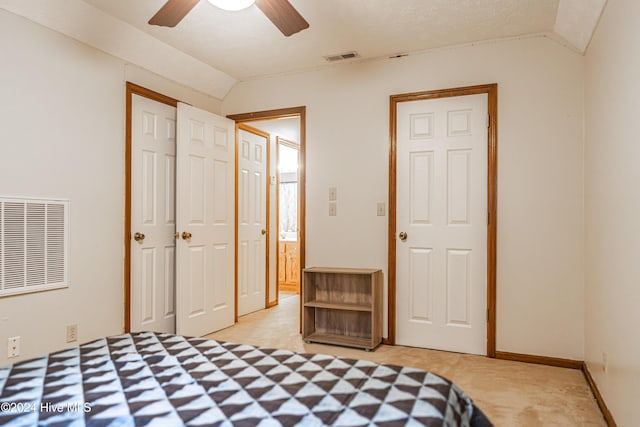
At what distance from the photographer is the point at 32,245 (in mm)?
2660

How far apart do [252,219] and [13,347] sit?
9.15 feet

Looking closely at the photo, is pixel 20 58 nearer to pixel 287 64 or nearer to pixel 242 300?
pixel 287 64

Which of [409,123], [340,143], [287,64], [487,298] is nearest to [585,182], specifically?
[487,298]

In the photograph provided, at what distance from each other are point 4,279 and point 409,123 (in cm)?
305

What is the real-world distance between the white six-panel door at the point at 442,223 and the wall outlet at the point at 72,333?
2.43 metres

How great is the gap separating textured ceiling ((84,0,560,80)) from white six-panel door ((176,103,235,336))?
672mm

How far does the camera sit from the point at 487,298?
339 centimetres

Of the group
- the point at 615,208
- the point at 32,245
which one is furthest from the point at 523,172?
the point at 32,245

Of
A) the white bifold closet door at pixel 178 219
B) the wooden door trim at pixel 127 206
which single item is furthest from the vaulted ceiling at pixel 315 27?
the white bifold closet door at pixel 178 219

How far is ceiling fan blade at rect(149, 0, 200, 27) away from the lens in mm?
2133

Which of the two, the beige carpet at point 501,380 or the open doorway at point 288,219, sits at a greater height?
the open doorway at point 288,219

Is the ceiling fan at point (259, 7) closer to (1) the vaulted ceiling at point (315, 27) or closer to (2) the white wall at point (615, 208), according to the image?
(1) the vaulted ceiling at point (315, 27)

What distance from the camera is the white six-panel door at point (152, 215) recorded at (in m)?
3.44

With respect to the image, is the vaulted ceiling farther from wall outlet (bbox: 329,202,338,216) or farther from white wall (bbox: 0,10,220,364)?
wall outlet (bbox: 329,202,338,216)
